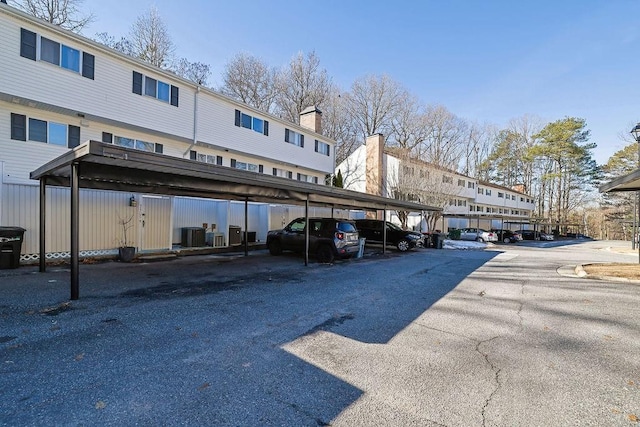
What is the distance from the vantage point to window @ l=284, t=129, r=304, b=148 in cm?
2183

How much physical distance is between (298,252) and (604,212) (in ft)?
198

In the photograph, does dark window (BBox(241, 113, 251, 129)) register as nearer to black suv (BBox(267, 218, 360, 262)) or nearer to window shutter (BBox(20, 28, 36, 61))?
black suv (BBox(267, 218, 360, 262))

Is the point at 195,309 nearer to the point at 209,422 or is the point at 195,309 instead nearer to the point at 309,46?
the point at 209,422

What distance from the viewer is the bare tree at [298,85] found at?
34219mm

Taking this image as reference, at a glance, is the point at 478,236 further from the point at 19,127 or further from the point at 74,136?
the point at 19,127

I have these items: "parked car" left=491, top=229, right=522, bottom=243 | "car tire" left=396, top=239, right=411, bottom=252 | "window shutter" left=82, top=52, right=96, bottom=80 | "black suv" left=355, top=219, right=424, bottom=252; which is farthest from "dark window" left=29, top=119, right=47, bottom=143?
"parked car" left=491, top=229, right=522, bottom=243

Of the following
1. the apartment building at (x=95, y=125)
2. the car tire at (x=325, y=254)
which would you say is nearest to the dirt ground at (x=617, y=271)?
the car tire at (x=325, y=254)

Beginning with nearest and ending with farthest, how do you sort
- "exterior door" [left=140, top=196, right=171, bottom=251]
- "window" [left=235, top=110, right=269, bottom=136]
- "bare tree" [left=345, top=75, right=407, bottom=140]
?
"exterior door" [left=140, top=196, right=171, bottom=251] → "window" [left=235, top=110, right=269, bottom=136] → "bare tree" [left=345, top=75, right=407, bottom=140]

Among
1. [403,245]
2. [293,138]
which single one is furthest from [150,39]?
[403,245]

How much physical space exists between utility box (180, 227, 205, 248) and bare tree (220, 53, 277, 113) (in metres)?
21.3

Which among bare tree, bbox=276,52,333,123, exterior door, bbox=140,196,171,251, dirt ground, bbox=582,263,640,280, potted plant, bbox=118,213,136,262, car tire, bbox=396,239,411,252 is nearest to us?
dirt ground, bbox=582,263,640,280

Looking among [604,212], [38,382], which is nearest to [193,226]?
[38,382]

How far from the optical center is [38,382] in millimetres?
3049

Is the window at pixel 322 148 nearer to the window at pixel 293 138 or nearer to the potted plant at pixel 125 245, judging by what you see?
the window at pixel 293 138
